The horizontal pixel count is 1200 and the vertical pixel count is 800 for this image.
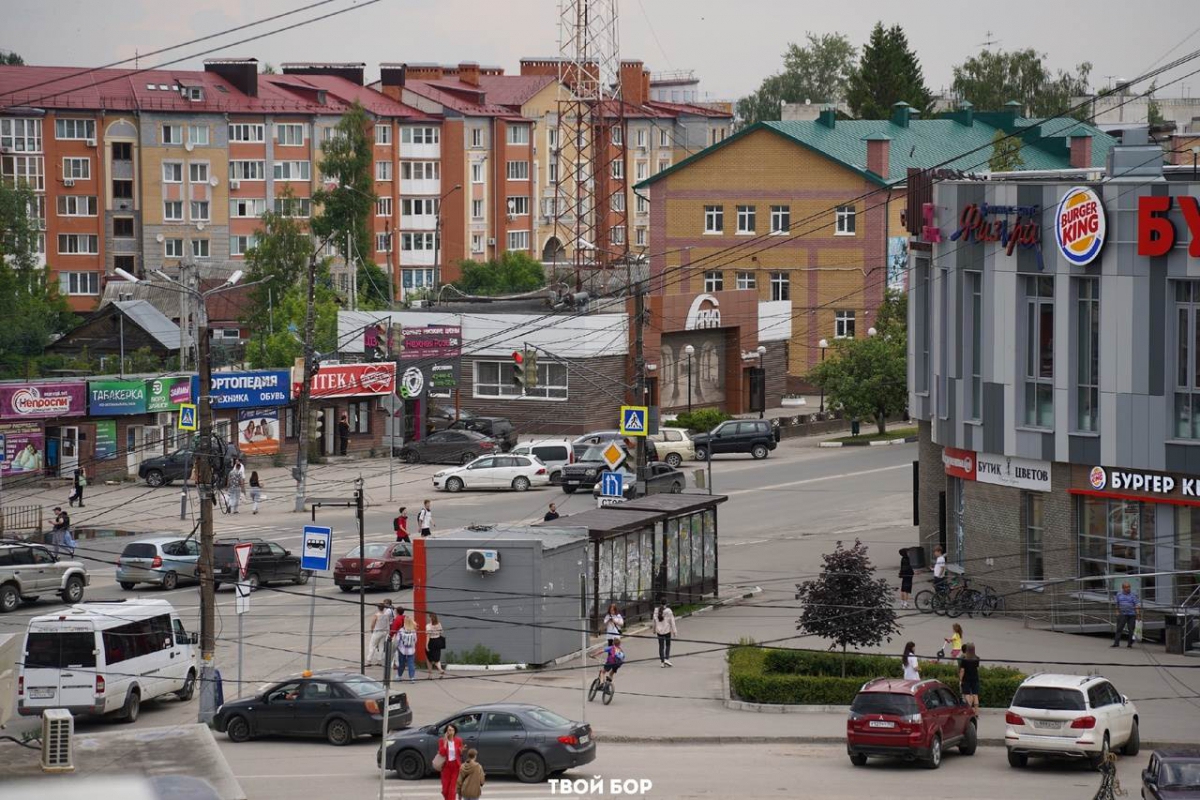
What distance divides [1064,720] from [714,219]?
62.0 m

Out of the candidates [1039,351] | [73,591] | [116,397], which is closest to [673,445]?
[116,397]

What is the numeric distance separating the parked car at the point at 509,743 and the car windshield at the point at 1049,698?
640 centimetres

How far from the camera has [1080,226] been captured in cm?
3606

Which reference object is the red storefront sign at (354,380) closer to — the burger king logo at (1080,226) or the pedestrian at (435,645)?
the pedestrian at (435,645)

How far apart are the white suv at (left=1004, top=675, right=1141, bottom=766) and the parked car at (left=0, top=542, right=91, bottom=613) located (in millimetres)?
23503

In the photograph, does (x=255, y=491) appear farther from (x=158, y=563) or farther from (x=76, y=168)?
(x=76, y=168)

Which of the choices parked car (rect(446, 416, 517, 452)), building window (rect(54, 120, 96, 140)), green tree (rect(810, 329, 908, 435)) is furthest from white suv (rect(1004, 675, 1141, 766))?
building window (rect(54, 120, 96, 140))

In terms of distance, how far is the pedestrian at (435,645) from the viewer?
112 ft

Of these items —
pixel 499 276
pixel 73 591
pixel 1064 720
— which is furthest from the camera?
pixel 499 276

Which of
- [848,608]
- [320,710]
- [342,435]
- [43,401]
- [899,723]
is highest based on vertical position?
[43,401]

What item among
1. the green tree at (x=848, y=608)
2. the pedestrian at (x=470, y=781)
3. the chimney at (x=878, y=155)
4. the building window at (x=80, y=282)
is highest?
the chimney at (x=878, y=155)

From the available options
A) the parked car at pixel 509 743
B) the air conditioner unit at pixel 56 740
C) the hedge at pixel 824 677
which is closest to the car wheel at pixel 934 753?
the hedge at pixel 824 677

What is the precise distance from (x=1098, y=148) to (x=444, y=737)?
79765 mm

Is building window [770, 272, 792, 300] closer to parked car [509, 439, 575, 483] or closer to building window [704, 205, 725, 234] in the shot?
building window [704, 205, 725, 234]
